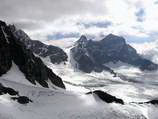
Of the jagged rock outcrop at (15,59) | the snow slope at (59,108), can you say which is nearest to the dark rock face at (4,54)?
the jagged rock outcrop at (15,59)

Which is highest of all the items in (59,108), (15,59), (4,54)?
(4,54)

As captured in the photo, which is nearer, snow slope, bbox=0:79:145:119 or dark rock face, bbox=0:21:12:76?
snow slope, bbox=0:79:145:119

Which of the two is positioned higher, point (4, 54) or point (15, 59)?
point (4, 54)

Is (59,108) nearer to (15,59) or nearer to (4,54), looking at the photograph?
(4,54)

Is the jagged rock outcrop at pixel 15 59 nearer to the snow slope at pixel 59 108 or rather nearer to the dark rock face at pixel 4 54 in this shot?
the dark rock face at pixel 4 54

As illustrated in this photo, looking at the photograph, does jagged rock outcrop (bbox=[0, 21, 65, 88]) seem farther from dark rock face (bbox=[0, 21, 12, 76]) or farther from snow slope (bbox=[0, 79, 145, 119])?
snow slope (bbox=[0, 79, 145, 119])

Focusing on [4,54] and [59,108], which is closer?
[59,108]

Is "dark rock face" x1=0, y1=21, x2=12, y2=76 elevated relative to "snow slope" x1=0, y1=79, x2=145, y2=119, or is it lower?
elevated

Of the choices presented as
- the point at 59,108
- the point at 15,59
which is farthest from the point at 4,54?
the point at 59,108

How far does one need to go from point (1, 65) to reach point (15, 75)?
6.74 metres

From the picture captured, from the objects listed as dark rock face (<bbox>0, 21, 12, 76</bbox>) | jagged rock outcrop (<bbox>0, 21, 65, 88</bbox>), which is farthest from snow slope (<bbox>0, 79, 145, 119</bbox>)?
jagged rock outcrop (<bbox>0, 21, 65, 88</bbox>)

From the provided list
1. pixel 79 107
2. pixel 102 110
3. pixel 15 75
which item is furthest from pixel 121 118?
pixel 15 75

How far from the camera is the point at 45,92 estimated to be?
106 metres

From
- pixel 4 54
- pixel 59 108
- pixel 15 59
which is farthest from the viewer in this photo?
pixel 15 59
